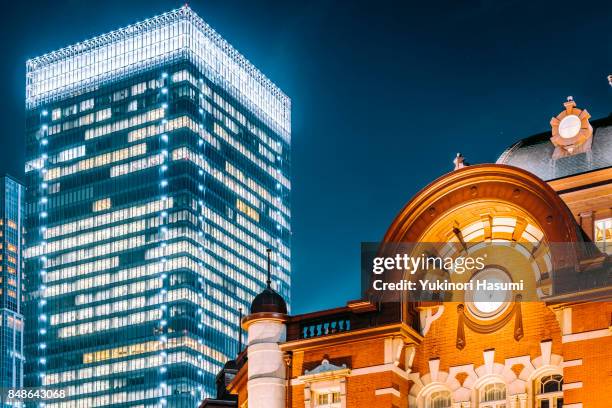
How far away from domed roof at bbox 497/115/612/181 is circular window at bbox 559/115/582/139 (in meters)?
0.74

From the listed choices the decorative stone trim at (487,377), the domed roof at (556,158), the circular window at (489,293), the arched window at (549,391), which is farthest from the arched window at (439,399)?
the domed roof at (556,158)

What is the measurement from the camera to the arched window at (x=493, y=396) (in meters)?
37.9

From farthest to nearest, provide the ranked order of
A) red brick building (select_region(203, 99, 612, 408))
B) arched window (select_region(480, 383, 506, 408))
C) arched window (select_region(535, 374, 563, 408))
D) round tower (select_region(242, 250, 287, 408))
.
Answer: round tower (select_region(242, 250, 287, 408)), arched window (select_region(480, 383, 506, 408)), arched window (select_region(535, 374, 563, 408)), red brick building (select_region(203, 99, 612, 408))

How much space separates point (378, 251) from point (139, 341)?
15708cm

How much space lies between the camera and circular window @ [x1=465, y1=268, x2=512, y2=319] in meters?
39.1

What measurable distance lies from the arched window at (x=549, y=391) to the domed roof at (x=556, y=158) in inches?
353

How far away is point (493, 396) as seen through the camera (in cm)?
3822

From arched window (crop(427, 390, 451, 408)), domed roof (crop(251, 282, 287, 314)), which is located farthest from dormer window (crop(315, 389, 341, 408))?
domed roof (crop(251, 282, 287, 314))

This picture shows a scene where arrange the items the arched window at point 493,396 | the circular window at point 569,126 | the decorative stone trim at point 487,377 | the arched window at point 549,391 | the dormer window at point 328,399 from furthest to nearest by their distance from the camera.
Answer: the circular window at point 569,126 < the dormer window at point 328,399 < the arched window at point 493,396 < the decorative stone trim at point 487,377 < the arched window at point 549,391

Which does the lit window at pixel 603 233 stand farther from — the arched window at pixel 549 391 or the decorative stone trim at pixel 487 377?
the arched window at pixel 549 391

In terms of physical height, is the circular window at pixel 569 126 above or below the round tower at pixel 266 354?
above

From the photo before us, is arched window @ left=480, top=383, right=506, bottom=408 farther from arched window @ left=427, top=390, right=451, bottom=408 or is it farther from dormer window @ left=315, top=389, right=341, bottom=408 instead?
dormer window @ left=315, top=389, right=341, bottom=408

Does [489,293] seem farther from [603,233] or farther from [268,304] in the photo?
[268,304]

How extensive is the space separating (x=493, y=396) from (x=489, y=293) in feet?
11.2
